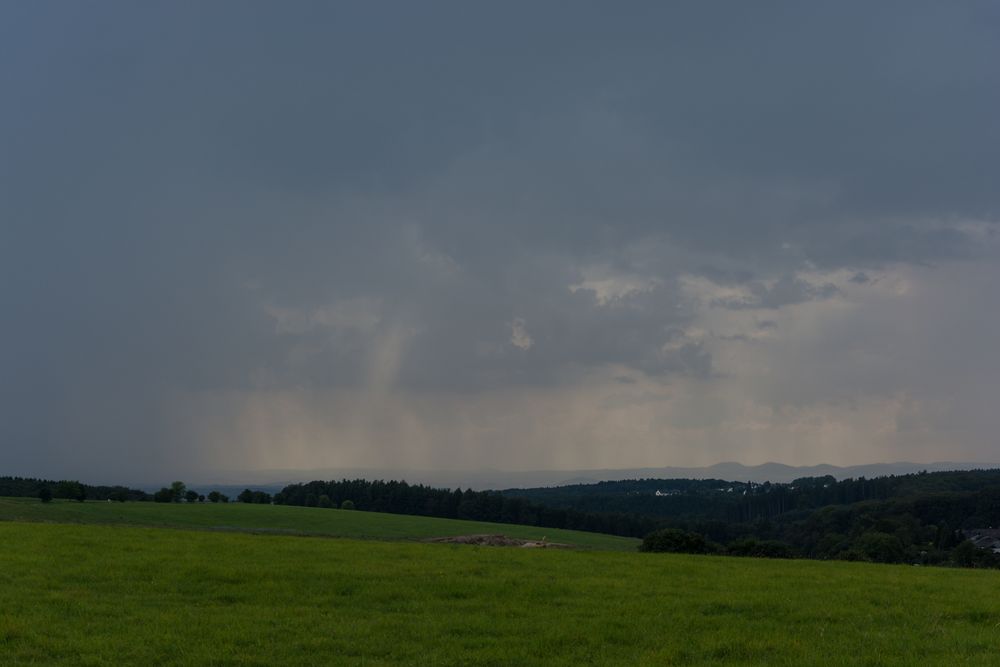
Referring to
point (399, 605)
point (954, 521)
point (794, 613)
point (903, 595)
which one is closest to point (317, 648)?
point (399, 605)

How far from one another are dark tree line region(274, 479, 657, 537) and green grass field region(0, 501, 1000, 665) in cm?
13717

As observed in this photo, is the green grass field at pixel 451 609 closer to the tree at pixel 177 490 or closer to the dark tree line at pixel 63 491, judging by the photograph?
the dark tree line at pixel 63 491

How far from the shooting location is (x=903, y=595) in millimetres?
19641

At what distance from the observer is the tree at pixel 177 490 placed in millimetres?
125812

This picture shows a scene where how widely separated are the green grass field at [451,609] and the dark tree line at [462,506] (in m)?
137

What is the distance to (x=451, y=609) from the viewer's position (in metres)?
16.8

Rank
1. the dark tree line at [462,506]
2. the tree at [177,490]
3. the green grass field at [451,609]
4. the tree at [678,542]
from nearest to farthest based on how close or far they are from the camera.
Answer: the green grass field at [451,609] < the tree at [678,542] < the tree at [177,490] < the dark tree line at [462,506]

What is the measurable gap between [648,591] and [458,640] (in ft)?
23.7

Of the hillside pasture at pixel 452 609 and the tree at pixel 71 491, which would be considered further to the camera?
the tree at pixel 71 491

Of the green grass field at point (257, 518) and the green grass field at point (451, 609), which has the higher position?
the green grass field at point (451, 609)

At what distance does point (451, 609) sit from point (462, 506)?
491ft

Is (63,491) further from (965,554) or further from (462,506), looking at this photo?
(965,554)

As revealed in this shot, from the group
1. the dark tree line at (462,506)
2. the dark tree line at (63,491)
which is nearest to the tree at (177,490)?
the dark tree line at (63,491)

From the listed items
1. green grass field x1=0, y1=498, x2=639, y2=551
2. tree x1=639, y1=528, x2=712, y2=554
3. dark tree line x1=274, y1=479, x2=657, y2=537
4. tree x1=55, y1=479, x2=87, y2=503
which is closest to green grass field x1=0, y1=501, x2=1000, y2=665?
tree x1=639, y1=528, x2=712, y2=554
